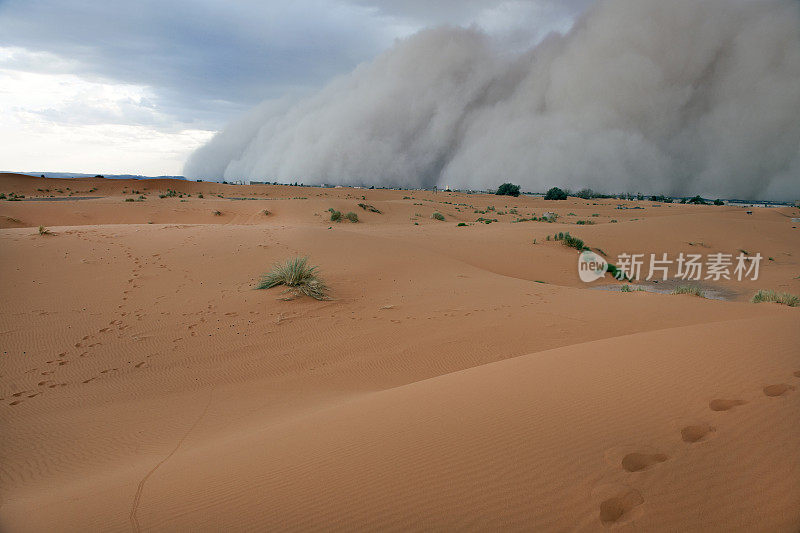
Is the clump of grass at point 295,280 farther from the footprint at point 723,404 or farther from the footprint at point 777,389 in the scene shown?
the footprint at point 777,389

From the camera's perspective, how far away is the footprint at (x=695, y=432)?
2291mm

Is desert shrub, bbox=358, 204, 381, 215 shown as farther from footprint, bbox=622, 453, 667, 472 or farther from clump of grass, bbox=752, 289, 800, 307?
footprint, bbox=622, 453, 667, 472

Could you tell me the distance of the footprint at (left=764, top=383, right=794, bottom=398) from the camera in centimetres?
258

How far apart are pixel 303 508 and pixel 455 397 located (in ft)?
5.20

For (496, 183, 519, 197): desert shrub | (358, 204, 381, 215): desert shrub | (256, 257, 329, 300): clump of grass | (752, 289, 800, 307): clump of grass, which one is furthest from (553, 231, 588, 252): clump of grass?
(496, 183, 519, 197): desert shrub

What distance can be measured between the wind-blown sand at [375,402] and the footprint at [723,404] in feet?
0.05

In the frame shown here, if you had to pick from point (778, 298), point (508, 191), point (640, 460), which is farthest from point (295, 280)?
point (508, 191)

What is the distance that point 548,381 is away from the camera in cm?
347

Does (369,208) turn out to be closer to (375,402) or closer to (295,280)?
(295,280)

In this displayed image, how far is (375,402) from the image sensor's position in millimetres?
3721

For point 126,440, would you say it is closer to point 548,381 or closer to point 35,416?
point 35,416

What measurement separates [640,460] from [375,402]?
2.17 meters

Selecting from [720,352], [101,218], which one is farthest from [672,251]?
[101,218]

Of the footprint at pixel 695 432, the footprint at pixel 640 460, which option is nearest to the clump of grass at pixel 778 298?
the footprint at pixel 695 432
